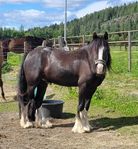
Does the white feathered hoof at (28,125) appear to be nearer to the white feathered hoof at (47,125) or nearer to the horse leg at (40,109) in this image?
the horse leg at (40,109)

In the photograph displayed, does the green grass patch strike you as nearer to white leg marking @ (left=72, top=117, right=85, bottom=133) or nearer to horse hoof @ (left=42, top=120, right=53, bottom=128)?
horse hoof @ (left=42, top=120, right=53, bottom=128)

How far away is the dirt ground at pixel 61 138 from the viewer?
618cm

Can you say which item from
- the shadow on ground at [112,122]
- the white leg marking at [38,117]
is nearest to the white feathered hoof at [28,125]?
the white leg marking at [38,117]

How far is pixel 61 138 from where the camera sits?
674 cm

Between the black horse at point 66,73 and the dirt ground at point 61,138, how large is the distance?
0.27 metres

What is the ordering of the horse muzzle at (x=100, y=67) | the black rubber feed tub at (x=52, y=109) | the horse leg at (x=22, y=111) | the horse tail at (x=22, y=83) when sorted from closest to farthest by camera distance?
1. the horse muzzle at (x=100, y=67)
2. the horse leg at (x=22, y=111)
3. the horse tail at (x=22, y=83)
4. the black rubber feed tub at (x=52, y=109)

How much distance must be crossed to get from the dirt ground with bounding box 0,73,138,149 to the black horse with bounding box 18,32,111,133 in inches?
10.5

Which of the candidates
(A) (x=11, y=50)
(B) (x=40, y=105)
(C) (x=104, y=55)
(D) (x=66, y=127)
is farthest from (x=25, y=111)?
(A) (x=11, y=50)

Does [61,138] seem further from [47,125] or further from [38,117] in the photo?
[38,117]

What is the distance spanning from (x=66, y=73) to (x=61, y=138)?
127cm

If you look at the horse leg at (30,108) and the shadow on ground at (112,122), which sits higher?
the horse leg at (30,108)

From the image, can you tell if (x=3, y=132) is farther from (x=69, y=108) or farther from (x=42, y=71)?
(x=69, y=108)

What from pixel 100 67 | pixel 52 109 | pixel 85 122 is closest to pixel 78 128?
pixel 85 122

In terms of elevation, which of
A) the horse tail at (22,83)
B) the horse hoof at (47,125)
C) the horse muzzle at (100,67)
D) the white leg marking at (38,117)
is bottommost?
the horse hoof at (47,125)
